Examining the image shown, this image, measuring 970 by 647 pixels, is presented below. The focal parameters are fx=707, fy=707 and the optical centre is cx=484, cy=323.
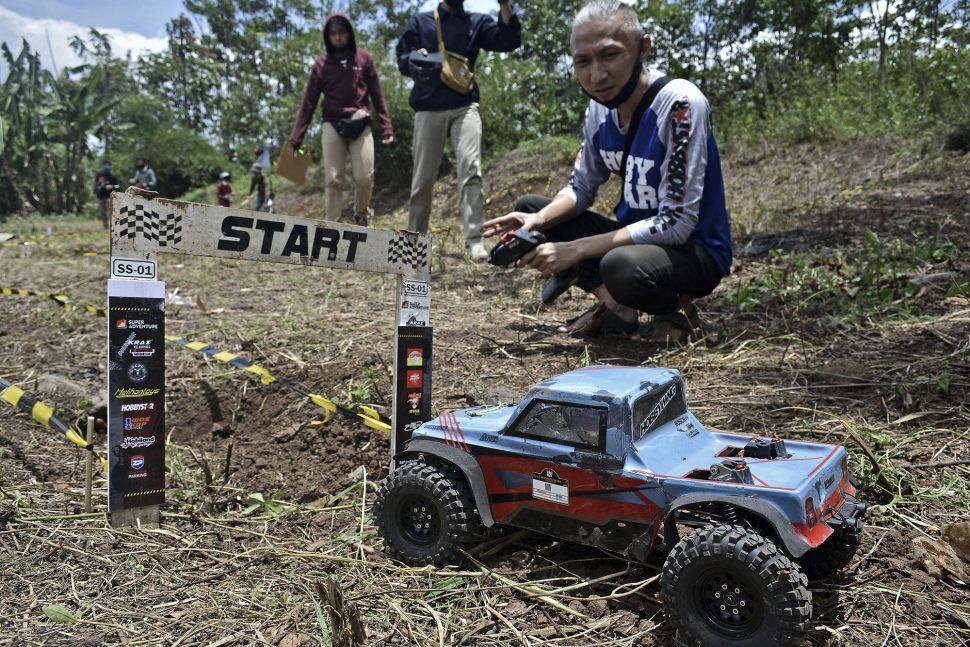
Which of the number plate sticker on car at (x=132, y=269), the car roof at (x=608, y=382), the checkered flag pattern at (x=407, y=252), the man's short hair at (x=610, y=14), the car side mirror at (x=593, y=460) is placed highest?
the man's short hair at (x=610, y=14)

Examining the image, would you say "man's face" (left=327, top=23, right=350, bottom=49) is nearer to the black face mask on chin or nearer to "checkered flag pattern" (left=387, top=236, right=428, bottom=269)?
the black face mask on chin

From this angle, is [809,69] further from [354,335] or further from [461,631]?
[461,631]

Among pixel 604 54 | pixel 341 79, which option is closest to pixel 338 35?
pixel 341 79

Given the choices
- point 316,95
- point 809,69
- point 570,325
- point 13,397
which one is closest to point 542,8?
point 809,69

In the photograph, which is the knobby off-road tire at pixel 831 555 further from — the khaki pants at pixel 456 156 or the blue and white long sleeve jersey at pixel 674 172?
the khaki pants at pixel 456 156

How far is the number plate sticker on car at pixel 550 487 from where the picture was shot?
2.01m

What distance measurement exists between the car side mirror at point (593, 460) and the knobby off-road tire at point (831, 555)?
55 centimetres

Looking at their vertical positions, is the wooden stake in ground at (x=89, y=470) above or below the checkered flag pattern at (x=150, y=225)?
below

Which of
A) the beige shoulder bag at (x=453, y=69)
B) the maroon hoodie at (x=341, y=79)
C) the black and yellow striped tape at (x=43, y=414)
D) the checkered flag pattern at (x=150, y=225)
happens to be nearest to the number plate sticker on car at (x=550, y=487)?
the checkered flag pattern at (x=150, y=225)

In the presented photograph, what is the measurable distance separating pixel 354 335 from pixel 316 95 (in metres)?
3.77

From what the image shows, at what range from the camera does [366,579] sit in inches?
82.3

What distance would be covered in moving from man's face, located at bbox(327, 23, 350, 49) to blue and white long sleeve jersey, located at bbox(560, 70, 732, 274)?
386 centimetres

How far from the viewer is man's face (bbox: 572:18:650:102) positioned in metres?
3.46

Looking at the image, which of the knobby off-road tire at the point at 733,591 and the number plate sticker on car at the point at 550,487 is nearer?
the knobby off-road tire at the point at 733,591
